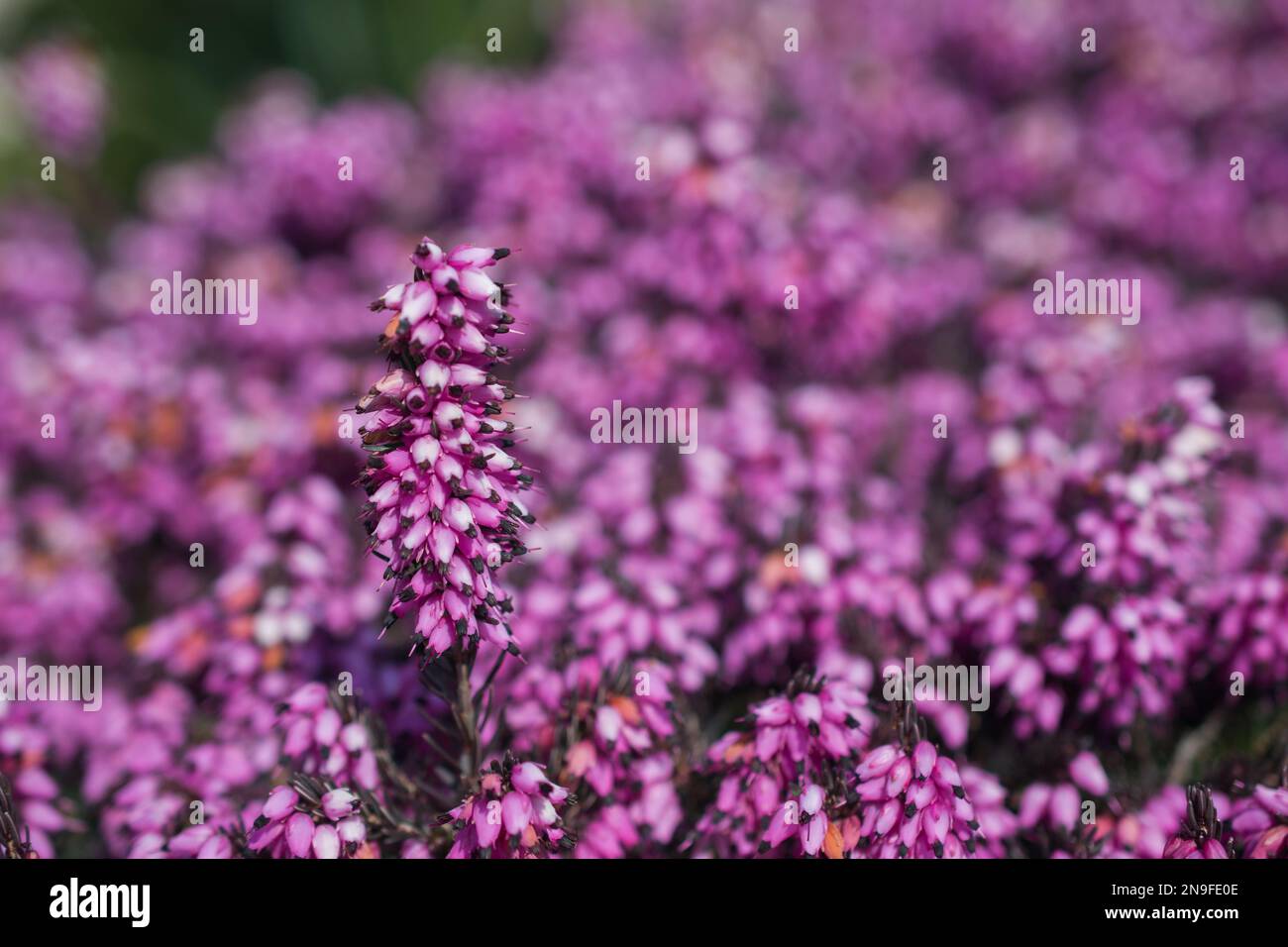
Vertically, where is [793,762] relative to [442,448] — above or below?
below

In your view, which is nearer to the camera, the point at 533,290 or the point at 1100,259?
the point at 533,290

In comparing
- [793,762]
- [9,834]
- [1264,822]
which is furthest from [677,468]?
[9,834]

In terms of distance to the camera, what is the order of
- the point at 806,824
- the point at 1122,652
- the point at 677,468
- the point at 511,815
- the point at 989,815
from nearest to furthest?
1. the point at 511,815
2. the point at 806,824
3. the point at 989,815
4. the point at 1122,652
5. the point at 677,468

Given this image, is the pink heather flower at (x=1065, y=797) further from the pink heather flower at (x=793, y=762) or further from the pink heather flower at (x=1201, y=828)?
the pink heather flower at (x=793, y=762)

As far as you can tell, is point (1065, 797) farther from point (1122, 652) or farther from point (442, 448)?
point (442, 448)

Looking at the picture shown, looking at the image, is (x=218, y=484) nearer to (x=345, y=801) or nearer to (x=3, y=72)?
(x=345, y=801)

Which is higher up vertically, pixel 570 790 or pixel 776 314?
pixel 776 314
